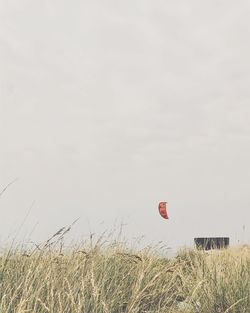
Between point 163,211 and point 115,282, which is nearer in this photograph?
point 115,282

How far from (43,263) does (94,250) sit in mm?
1062

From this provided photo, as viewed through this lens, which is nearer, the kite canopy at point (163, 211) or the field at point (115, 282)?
the field at point (115, 282)

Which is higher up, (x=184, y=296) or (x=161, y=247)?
(x=161, y=247)

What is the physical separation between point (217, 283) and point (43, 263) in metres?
1.92

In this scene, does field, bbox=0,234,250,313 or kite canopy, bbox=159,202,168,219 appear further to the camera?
A: kite canopy, bbox=159,202,168,219

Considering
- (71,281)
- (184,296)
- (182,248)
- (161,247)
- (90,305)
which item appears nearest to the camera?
(90,305)

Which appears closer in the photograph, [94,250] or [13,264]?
[13,264]

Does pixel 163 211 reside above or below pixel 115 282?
above

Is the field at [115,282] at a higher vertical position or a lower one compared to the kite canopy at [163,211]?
lower

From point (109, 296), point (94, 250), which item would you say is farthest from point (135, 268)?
point (109, 296)

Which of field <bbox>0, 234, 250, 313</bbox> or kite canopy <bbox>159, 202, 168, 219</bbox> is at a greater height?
kite canopy <bbox>159, 202, 168, 219</bbox>

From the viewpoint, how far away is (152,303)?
682 centimetres

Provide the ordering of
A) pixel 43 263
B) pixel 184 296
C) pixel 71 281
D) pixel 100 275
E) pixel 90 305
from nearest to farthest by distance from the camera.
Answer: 1. pixel 90 305
2. pixel 71 281
3. pixel 43 263
4. pixel 100 275
5. pixel 184 296

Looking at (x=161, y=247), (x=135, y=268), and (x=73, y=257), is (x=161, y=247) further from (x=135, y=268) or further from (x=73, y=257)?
(x=73, y=257)
